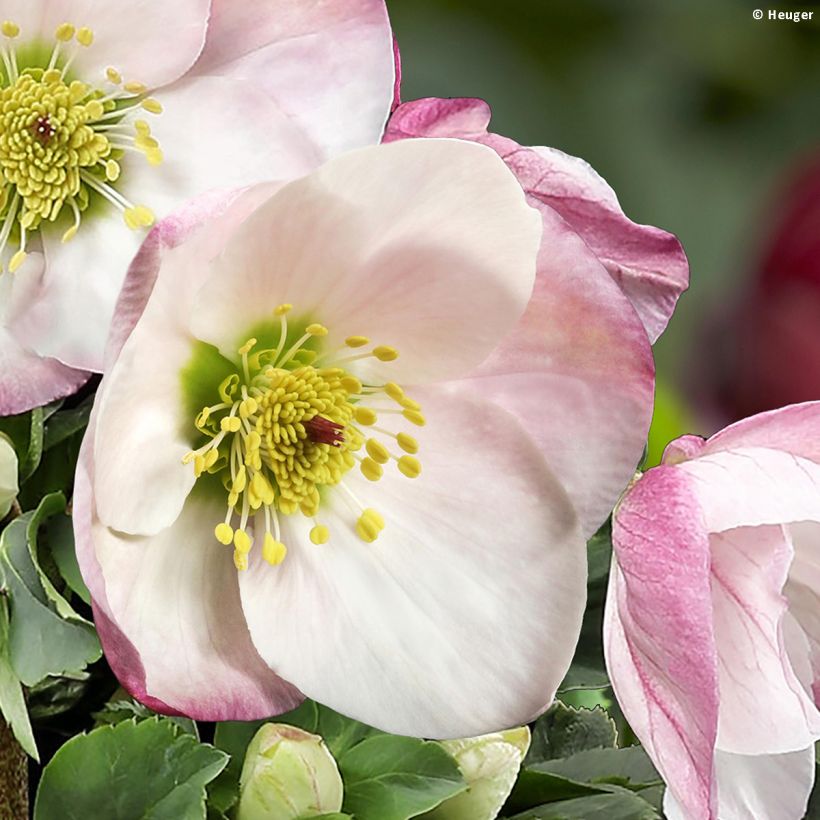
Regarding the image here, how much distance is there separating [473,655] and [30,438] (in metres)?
0.12

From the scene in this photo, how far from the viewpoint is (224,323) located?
0.84 feet

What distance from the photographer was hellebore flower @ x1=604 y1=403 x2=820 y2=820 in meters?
0.25

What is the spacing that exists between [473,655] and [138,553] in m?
0.07

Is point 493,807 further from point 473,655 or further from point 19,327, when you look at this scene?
point 19,327

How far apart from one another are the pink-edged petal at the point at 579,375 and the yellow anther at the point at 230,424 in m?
0.05

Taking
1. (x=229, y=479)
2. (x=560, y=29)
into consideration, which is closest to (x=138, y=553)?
(x=229, y=479)

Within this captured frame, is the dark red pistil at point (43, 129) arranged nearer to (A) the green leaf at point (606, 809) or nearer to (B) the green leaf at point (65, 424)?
(B) the green leaf at point (65, 424)

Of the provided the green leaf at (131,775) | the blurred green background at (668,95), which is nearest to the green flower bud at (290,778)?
the green leaf at (131,775)

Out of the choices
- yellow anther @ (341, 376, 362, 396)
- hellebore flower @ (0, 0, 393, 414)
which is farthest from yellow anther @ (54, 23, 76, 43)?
yellow anther @ (341, 376, 362, 396)

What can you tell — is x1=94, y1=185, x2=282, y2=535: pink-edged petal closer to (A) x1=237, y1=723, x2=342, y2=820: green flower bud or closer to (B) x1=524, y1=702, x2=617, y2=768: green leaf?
(A) x1=237, y1=723, x2=342, y2=820: green flower bud

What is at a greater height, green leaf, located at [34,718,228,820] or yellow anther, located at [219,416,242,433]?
yellow anther, located at [219,416,242,433]

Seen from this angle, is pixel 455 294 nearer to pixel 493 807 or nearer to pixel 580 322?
pixel 580 322

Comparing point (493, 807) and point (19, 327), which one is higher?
point (19, 327)

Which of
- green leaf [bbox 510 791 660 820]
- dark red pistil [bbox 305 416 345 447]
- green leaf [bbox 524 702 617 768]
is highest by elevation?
dark red pistil [bbox 305 416 345 447]
